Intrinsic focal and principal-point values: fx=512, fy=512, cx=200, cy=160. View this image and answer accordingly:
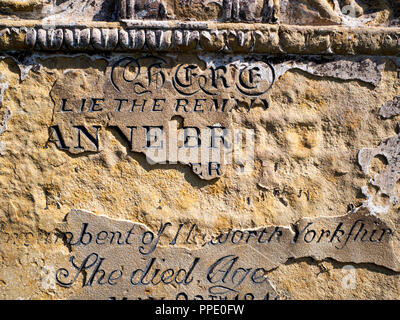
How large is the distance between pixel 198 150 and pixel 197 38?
1.97 feet

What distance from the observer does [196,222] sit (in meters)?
2.79

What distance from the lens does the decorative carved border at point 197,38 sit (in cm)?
269

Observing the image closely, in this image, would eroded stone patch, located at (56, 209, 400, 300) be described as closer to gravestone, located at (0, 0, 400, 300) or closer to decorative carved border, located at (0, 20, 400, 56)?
gravestone, located at (0, 0, 400, 300)

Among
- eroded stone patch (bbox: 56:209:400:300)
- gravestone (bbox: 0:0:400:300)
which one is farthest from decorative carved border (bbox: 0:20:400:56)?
eroded stone patch (bbox: 56:209:400:300)

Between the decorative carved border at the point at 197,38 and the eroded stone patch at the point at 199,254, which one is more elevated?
the decorative carved border at the point at 197,38

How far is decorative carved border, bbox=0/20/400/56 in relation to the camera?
269cm

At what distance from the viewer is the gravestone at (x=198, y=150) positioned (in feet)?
8.95

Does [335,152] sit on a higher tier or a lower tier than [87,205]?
higher

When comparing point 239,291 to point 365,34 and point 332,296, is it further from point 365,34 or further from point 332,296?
point 365,34

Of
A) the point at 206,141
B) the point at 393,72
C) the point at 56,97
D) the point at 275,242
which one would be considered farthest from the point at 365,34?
the point at 56,97

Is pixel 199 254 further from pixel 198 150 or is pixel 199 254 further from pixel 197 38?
pixel 197 38

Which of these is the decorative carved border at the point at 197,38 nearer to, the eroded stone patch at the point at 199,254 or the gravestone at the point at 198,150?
the gravestone at the point at 198,150

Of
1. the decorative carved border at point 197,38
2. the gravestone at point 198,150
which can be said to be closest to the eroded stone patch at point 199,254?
the gravestone at point 198,150

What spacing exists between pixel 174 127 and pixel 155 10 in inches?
25.2
